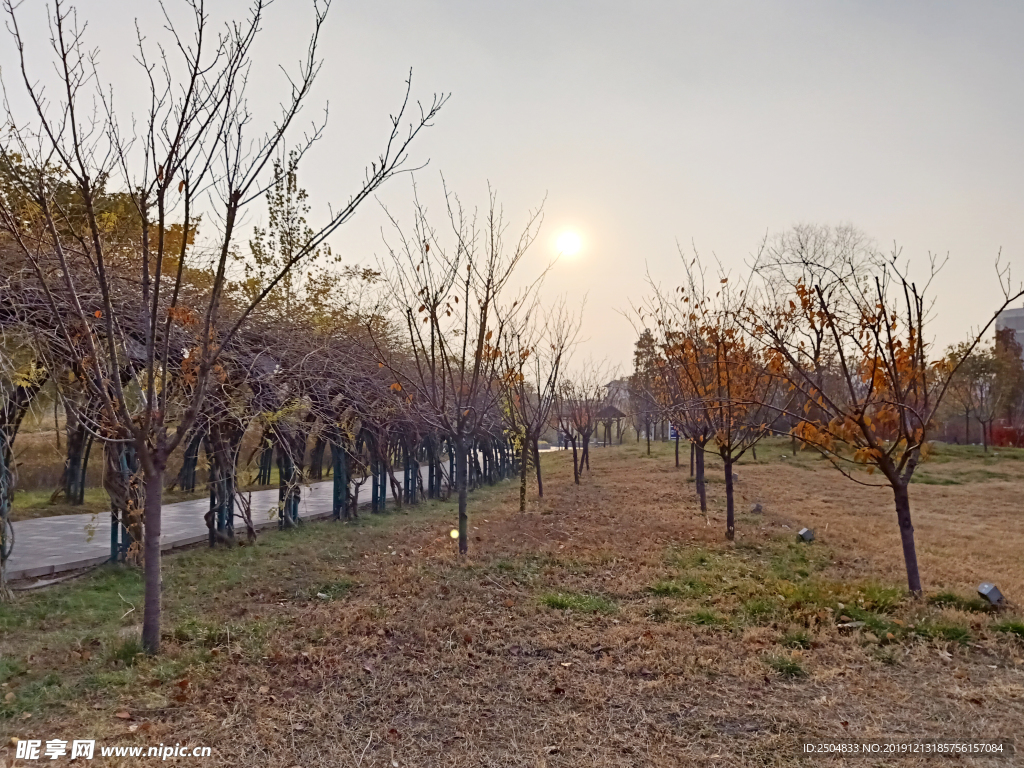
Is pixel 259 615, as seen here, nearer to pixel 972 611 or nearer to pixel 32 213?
pixel 32 213

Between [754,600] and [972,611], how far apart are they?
1.63 m

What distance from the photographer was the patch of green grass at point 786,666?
3.87 metres

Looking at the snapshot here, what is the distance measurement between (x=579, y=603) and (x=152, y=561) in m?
3.16

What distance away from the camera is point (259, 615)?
519 centimetres

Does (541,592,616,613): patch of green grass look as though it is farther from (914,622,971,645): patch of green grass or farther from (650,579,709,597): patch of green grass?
(914,622,971,645): patch of green grass

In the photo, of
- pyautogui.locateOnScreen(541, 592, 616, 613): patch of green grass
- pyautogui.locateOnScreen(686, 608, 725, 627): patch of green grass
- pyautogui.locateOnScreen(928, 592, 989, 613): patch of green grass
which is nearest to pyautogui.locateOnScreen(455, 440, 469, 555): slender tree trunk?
pyautogui.locateOnScreen(541, 592, 616, 613): patch of green grass

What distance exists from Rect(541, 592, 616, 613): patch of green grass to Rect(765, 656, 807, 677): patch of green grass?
1.42m

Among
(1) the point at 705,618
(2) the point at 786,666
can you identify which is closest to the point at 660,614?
(1) the point at 705,618

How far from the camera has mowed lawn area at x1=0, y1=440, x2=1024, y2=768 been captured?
3.12 meters

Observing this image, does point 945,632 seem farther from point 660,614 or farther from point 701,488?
point 701,488

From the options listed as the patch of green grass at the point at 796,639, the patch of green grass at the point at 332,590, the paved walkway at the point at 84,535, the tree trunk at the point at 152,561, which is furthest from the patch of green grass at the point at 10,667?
the patch of green grass at the point at 796,639

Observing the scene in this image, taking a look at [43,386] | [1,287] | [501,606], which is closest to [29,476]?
[43,386]

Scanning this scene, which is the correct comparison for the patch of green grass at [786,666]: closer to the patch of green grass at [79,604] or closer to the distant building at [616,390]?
the patch of green grass at [79,604]

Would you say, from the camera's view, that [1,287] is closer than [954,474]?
Yes
